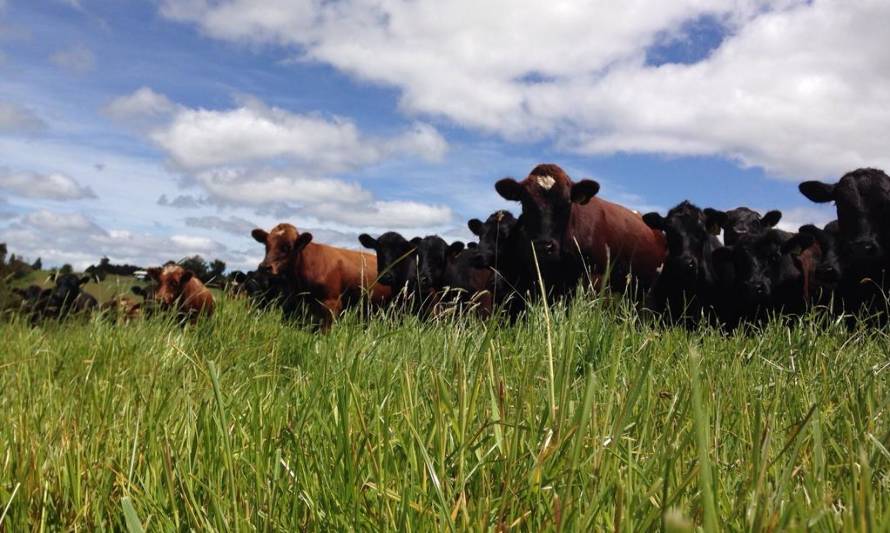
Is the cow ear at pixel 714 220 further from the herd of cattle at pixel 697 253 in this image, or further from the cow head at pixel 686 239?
the cow head at pixel 686 239

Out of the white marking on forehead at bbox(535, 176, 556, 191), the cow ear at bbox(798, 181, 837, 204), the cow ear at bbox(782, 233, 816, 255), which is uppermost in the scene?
the white marking on forehead at bbox(535, 176, 556, 191)

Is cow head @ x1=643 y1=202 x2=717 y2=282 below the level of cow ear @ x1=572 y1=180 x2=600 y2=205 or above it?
below

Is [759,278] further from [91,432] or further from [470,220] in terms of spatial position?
[91,432]

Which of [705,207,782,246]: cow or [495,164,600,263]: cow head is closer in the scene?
[495,164,600,263]: cow head

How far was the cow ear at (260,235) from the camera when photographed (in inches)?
621

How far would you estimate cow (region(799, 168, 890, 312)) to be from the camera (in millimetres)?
9242

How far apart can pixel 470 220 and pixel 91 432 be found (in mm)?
11619

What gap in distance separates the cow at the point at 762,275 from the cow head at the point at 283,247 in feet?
27.5

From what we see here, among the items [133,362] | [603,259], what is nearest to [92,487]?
[133,362]

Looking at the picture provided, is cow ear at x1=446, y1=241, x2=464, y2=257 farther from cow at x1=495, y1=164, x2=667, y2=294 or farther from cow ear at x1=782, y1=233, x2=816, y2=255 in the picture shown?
cow ear at x1=782, y1=233, x2=816, y2=255

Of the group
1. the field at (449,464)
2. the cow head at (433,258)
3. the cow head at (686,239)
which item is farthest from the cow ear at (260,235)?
the field at (449,464)

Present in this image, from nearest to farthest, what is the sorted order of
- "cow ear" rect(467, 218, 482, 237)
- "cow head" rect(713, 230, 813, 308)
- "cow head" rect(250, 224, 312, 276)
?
"cow head" rect(713, 230, 813, 308), "cow ear" rect(467, 218, 482, 237), "cow head" rect(250, 224, 312, 276)

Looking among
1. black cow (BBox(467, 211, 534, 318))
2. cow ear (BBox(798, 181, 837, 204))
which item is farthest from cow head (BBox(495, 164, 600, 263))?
cow ear (BBox(798, 181, 837, 204))

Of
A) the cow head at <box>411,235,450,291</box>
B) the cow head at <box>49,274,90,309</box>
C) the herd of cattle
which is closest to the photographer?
the herd of cattle
